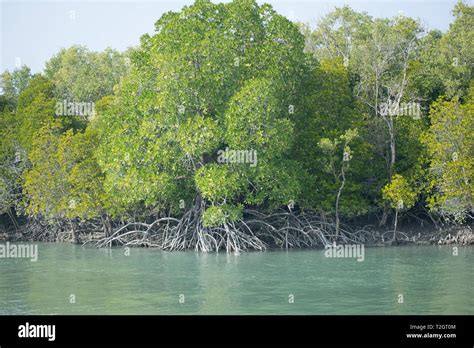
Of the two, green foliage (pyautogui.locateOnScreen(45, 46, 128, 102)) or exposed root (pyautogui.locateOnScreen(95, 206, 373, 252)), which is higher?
green foliage (pyautogui.locateOnScreen(45, 46, 128, 102))

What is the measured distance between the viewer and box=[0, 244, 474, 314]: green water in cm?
1792

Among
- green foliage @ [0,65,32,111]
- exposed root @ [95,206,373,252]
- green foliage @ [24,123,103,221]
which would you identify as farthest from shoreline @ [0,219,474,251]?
green foliage @ [0,65,32,111]

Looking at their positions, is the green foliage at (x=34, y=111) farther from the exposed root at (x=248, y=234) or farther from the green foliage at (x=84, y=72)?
the exposed root at (x=248, y=234)

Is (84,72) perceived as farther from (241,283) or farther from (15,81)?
(241,283)

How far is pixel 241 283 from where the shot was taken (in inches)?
827

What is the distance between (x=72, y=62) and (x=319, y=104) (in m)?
31.6

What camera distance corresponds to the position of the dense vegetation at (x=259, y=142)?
1055 inches

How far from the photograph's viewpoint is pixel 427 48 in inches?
1262

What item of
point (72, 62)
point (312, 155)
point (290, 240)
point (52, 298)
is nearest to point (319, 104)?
point (312, 155)

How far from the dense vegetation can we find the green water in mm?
1831

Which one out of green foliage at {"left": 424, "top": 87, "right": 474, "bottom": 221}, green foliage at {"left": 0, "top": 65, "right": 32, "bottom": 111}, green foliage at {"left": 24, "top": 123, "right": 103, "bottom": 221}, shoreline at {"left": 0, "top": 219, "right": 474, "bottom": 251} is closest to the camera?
green foliage at {"left": 424, "top": 87, "right": 474, "bottom": 221}

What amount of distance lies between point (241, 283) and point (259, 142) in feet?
21.8

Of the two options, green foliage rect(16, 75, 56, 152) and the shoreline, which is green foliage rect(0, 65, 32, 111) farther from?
the shoreline
